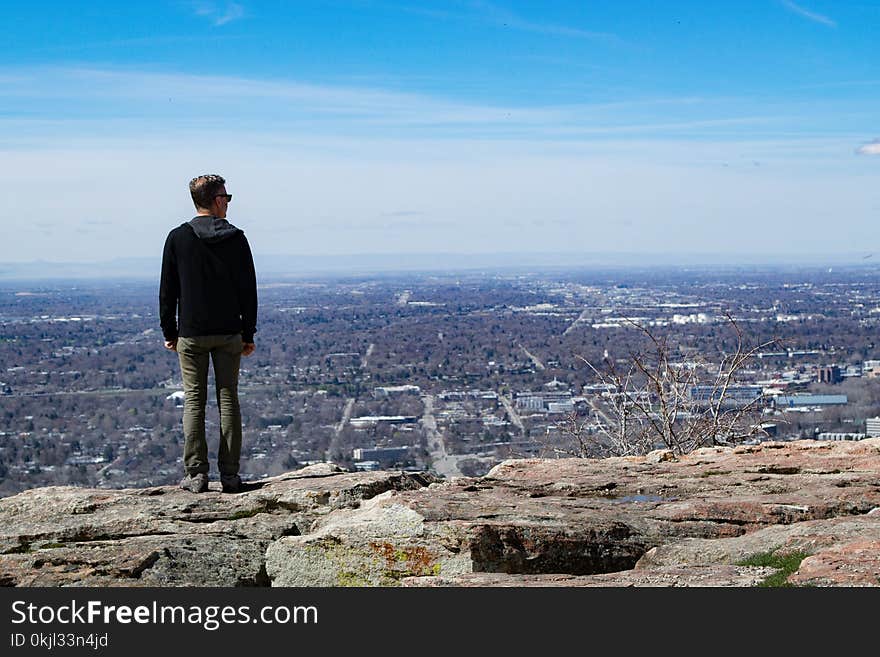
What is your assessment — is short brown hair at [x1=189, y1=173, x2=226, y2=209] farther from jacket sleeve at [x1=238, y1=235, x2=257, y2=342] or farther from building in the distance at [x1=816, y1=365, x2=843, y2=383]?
building in the distance at [x1=816, y1=365, x2=843, y2=383]

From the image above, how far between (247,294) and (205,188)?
832 millimetres

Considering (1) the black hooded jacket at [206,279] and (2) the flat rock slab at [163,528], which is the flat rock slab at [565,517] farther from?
(1) the black hooded jacket at [206,279]

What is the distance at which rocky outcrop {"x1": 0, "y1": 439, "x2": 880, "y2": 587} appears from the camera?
5.82 m

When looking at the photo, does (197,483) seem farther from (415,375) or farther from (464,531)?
(415,375)

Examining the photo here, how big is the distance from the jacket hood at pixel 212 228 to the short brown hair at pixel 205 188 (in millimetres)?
107

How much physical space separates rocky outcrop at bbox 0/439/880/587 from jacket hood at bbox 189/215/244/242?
189 cm

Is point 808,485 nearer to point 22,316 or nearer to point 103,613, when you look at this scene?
point 103,613

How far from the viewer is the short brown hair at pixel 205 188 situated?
753 cm

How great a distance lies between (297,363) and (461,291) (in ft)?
155

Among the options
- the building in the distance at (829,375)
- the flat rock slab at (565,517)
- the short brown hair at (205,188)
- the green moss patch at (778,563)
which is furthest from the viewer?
the building in the distance at (829,375)

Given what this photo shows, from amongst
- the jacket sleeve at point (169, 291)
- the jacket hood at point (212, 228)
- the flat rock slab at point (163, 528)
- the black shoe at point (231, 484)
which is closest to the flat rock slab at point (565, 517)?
the flat rock slab at point (163, 528)

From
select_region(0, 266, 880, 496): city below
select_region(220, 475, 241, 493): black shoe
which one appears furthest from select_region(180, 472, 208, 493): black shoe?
select_region(0, 266, 880, 496): city below

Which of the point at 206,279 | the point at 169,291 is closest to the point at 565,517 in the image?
the point at 206,279

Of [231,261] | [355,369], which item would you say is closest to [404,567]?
[231,261]
